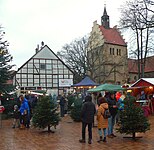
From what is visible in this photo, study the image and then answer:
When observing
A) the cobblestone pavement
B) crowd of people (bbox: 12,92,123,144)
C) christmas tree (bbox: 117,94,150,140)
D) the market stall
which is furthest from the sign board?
christmas tree (bbox: 117,94,150,140)

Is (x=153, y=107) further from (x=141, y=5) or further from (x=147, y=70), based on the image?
(x=147, y=70)

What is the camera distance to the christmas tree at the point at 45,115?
36.7ft

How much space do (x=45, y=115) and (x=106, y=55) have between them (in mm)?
45539

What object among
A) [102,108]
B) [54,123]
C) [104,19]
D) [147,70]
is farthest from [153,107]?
[104,19]

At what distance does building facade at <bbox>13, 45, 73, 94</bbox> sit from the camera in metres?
43.8

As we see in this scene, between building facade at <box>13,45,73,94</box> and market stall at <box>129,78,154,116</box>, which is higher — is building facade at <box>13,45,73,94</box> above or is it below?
above

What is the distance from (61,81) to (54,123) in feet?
114

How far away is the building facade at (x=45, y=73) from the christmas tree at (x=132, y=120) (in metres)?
34.9

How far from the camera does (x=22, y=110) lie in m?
12.7

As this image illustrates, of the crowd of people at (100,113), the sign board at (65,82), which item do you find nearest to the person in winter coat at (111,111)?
the crowd of people at (100,113)

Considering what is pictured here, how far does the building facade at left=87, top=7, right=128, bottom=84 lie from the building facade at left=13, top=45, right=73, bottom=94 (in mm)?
5069

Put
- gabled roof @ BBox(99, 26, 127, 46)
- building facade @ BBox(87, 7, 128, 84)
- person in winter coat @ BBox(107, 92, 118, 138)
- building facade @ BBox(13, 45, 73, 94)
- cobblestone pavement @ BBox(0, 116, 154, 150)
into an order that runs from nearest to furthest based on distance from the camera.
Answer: cobblestone pavement @ BBox(0, 116, 154, 150), person in winter coat @ BBox(107, 92, 118, 138), building facade @ BBox(13, 45, 73, 94), building facade @ BBox(87, 7, 128, 84), gabled roof @ BBox(99, 26, 127, 46)

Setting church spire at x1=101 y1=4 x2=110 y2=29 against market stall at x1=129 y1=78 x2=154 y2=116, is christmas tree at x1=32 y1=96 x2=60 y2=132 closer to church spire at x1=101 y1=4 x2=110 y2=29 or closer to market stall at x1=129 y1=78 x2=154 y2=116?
market stall at x1=129 y1=78 x2=154 y2=116

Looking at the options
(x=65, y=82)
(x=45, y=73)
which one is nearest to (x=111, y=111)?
(x=65, y=82)
